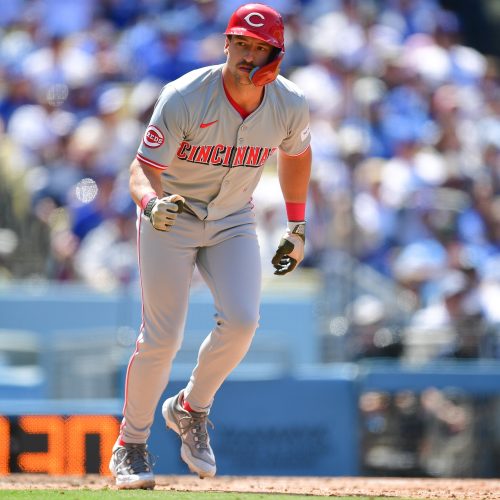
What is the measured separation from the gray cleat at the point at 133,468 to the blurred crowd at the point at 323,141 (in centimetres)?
340

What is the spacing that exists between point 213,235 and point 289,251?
424 millimetres

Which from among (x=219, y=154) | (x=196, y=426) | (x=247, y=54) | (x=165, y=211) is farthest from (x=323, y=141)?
(x=165, y=211)

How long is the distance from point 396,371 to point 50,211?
3358 mm

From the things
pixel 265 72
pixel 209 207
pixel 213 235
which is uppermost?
pixel 265 72

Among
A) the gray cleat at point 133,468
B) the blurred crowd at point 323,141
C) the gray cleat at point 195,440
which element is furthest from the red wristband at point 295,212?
the blurred crowd at point 323,141

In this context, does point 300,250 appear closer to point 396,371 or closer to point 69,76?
point 396,371

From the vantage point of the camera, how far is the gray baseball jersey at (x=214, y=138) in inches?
196

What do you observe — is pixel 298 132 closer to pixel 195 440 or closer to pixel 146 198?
pixel 146 198

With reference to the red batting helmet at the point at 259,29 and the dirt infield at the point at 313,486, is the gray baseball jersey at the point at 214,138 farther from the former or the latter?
the dirt infield at the point at 313,486

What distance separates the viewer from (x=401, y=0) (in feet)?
46.5

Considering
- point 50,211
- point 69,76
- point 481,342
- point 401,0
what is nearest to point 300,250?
point 481,342

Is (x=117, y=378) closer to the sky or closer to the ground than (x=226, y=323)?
closer to the ground

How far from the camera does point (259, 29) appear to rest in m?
4.87

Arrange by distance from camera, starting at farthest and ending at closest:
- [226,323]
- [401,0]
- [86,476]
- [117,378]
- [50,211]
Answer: [401,0] < [50,211] < [117,378] < [86,476] < [226,323]
